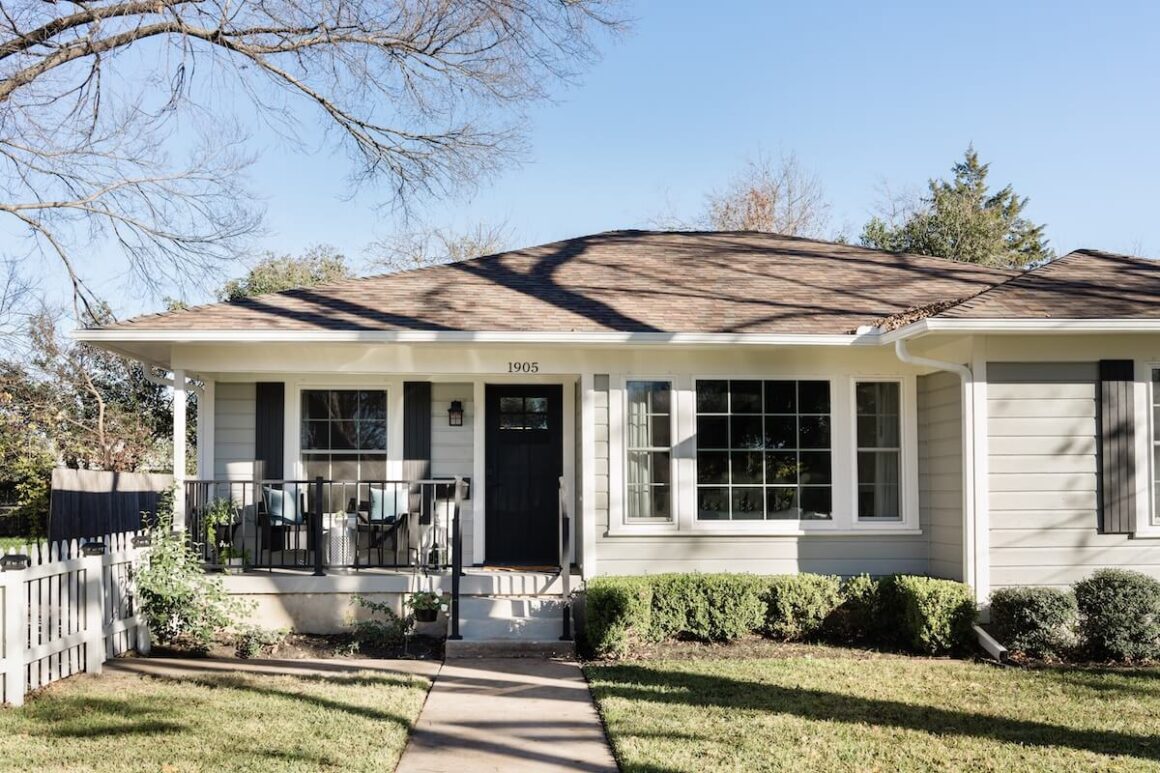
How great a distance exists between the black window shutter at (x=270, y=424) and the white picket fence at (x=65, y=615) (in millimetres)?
2217

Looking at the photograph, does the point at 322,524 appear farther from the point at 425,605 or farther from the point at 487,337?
the point at 487,337

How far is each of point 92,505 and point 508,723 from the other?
11198 mm

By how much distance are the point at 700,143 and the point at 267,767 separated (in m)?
24.1

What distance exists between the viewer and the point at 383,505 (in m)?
10.5

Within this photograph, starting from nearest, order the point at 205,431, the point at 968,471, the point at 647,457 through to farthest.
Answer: the point at 968,471
the point at 647,457
the point at 205,431

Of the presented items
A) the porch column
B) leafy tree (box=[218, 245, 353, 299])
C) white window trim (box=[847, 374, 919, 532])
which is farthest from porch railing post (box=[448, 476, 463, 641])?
leafy tree (box=[218, 245, 353, 299])

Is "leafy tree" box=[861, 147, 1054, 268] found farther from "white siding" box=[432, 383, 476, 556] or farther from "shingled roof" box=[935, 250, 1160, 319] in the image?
"white siding" box=[432, 383, 476, 556]

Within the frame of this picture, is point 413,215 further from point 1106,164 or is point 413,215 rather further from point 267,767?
point 1106,164

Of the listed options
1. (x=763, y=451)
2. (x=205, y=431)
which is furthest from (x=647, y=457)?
(x=205, y=431)

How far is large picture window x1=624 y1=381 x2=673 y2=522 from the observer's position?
10.4 meters

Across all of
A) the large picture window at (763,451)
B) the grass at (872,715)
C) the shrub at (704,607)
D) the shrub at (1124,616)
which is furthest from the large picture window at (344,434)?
the shrub at (1124,616)

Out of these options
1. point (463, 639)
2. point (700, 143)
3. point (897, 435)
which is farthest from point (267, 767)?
point (700, 143)

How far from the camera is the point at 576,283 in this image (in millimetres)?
11953

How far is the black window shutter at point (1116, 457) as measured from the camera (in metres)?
9.23
